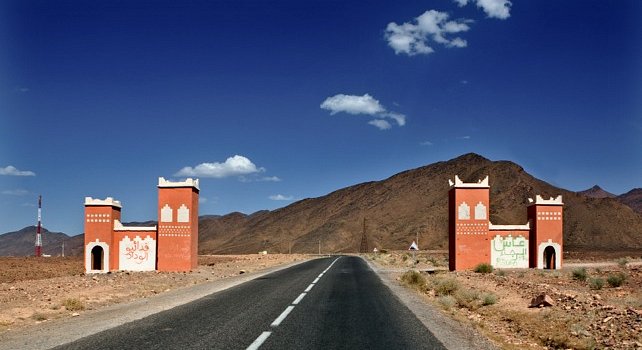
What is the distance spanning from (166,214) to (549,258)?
30477 millimetres

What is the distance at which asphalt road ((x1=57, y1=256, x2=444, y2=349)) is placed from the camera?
9.62 meters

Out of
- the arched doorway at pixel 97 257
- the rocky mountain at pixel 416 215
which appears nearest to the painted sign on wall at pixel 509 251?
the arched doorway at pixel 97 257

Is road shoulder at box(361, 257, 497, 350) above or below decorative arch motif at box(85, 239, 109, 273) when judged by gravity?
above

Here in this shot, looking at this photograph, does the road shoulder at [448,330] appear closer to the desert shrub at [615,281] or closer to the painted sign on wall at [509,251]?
the desert shrub at [615,281]

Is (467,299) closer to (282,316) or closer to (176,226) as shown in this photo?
(282,316)

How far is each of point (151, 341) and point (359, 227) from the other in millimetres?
144371

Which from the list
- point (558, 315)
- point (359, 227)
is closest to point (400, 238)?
point (359, 227)

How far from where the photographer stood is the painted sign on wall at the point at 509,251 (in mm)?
42000

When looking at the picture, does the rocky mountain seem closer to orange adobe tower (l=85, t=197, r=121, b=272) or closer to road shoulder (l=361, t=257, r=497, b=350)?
orange adobe tower (l=85, t=197, r=121, b=272)

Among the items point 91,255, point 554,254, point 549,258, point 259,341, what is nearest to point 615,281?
point 554,254

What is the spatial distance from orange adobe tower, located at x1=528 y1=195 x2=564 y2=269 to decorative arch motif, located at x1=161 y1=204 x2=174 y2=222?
2772cm

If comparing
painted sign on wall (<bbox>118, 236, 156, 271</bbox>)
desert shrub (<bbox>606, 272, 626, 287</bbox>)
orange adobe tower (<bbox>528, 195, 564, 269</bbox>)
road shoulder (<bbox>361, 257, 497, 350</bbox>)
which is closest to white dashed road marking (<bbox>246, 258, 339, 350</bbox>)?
road shoulder (<bbox>361, 257, 497, 350</bbox>)

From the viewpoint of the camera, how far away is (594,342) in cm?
1112

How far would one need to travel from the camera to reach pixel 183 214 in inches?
1654
